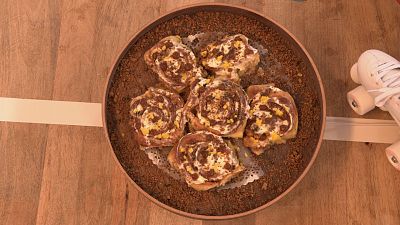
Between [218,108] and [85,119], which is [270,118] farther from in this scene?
[85,119]

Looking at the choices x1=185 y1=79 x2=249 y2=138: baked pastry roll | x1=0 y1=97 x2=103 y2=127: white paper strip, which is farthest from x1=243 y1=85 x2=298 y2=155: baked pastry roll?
x1=0 y1=97 x2=103 y2=127: white paper strip

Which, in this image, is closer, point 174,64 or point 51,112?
point 174,64

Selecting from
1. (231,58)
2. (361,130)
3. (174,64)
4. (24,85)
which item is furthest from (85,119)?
(361,130)

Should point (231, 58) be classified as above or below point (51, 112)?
above

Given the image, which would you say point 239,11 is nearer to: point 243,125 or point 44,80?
point 243,125

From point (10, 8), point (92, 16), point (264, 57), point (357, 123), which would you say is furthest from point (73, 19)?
point (357, 123)

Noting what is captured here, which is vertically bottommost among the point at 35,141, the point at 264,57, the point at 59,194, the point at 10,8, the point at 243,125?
the point at 59,194
